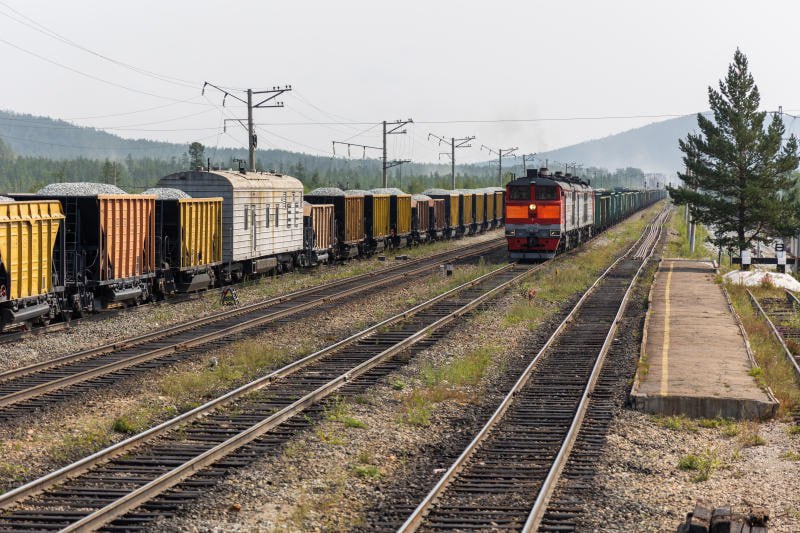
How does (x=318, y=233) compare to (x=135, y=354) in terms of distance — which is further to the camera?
(x=318, y=233)

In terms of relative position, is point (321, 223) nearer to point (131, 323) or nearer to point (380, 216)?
point (380, 216)

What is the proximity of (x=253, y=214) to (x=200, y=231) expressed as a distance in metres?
4.31

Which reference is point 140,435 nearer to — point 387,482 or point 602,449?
point 387,482

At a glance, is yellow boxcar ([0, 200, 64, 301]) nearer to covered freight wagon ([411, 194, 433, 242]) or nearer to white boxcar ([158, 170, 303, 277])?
white boxcar ([158, 170, 303, 277])

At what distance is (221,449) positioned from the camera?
38.9ft

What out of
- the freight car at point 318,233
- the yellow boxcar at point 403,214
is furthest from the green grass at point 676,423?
the yellow boxcar at point 403,214

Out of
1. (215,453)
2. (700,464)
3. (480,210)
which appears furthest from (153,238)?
(480,210)

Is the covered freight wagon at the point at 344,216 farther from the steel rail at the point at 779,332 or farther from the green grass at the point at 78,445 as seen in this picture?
the green grass at the point at 78,445

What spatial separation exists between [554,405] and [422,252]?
3530cm

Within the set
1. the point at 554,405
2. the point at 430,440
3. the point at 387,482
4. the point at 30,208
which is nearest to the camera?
the point at 387,482

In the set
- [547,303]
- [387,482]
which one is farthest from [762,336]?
[387,482]

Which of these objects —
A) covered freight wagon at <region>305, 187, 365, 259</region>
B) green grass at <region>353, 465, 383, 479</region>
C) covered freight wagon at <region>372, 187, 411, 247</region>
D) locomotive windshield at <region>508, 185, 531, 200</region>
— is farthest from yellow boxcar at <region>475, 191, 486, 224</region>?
green grass at <region>353, 465, 383, 479</region>

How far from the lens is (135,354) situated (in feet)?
61.3

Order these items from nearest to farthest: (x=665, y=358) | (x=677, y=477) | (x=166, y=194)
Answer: (x=677, y=477)
(x=665, y=358)
(x=166, y=194)
